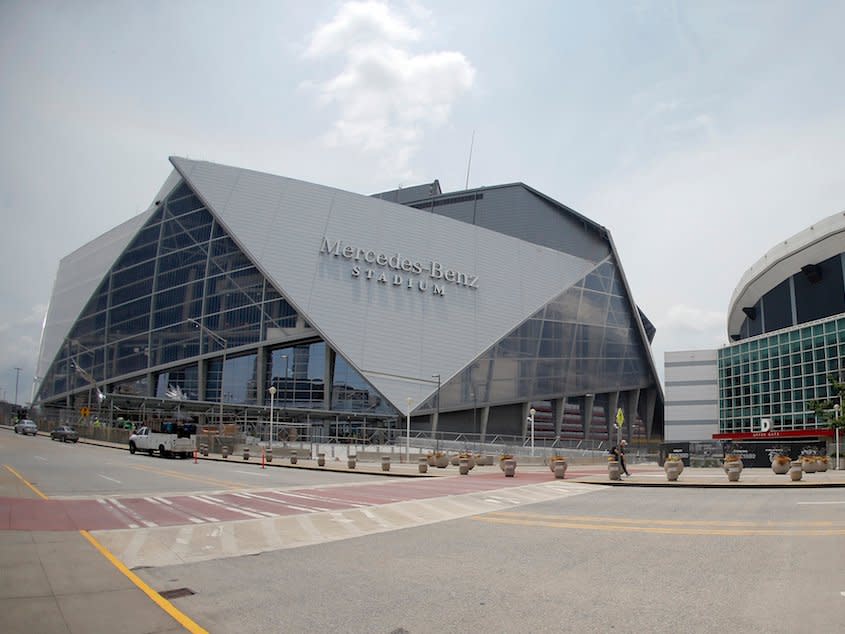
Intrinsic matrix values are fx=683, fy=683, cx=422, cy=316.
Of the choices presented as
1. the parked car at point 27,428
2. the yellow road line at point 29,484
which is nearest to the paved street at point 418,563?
the yellow road line at point 29,484

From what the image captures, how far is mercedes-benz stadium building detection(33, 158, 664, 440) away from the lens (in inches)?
2704

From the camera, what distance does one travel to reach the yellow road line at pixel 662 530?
13.1m

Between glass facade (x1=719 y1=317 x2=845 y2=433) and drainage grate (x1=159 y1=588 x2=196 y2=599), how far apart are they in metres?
54.3

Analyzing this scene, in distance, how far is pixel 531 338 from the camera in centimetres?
7719

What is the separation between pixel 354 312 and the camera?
68.8 meters

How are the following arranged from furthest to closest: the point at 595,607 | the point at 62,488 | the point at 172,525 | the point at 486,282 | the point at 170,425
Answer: the point at 486,282 < the point at 170,425 < the point at 62,488 < the point at 172,525 < the point at 595,607

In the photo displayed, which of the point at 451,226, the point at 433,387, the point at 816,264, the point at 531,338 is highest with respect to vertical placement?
the point at 451,226

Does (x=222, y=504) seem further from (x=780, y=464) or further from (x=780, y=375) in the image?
(x=780, y=375)

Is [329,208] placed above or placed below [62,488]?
above

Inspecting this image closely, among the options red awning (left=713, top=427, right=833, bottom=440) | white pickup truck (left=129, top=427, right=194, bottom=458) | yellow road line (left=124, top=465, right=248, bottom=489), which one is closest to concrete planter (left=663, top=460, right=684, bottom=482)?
yellow road line (left=124, top=465, right=248, bottom=489)

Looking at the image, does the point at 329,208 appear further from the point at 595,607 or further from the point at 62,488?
the point at 595,607

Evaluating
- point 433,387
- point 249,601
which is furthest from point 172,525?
point 433,387

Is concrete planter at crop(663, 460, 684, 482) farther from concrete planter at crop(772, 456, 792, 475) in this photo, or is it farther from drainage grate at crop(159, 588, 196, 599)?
drainage grate at crop(159, 588, 196, 599)

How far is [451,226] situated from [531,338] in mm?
15541
